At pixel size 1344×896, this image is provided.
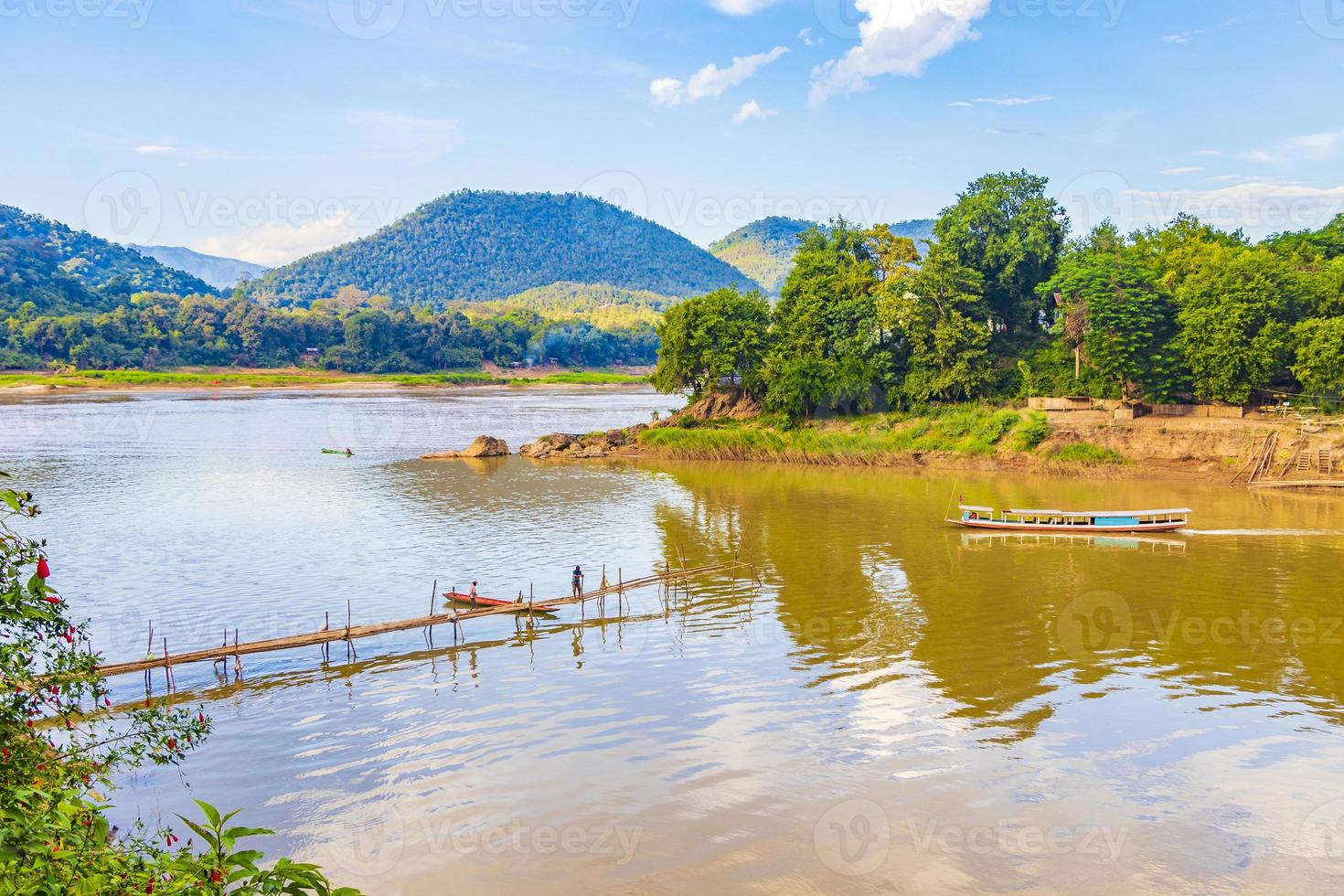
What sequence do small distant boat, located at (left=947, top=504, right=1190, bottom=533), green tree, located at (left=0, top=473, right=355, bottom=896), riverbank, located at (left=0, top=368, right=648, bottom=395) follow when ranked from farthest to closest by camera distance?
riverbank, located at (left=0, top=368, right=648, bottom=395) → small distant boat, located at (left=947, top=504, right=1190, bottom=533) → green tree, located at (left=0, top=473, right=355, bottom=896)

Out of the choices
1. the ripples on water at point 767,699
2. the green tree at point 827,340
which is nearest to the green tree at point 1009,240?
the green tree at point 827,340

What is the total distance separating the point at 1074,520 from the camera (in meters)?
41.5

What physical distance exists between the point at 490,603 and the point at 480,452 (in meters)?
41.5

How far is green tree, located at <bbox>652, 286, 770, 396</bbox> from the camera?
69.8m

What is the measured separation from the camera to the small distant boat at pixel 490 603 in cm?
2747

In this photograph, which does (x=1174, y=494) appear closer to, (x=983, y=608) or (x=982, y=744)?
(x=983, y=608)

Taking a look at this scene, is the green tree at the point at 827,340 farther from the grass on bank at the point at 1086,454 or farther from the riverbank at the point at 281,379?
the riverbank at the point at 281,379

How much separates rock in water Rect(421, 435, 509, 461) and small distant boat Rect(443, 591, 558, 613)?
3951 cm

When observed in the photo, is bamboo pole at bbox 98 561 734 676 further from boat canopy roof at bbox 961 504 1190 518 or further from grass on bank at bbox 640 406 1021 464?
grass on bank at bbox 640 406 1021 464

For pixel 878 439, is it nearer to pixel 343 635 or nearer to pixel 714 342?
pixel 714 342

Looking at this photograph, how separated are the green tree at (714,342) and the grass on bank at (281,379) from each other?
7435cm

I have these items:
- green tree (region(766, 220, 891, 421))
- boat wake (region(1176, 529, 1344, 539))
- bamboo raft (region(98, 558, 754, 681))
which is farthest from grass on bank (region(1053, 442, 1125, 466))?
bamboo raft (region(98, 558, 754, 681))

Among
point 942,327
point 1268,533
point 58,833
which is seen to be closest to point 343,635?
point 58,833

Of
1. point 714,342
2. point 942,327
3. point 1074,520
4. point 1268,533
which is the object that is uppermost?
point 942,327
